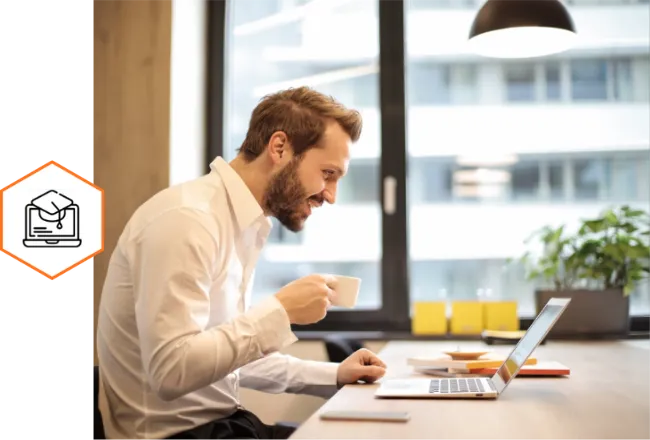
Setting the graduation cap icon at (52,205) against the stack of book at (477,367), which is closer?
the stack of book at (477,367)

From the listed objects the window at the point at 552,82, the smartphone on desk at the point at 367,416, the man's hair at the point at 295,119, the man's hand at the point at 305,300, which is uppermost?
the window at the point at 552,82

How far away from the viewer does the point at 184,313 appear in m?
1.36

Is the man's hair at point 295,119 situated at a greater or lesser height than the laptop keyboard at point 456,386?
greater

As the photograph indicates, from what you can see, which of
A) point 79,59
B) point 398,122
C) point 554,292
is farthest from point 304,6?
point 554,292

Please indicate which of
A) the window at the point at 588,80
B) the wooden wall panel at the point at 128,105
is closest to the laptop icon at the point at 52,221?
the wooden wall panel at the point at 128,105

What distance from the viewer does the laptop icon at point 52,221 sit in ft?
10.5

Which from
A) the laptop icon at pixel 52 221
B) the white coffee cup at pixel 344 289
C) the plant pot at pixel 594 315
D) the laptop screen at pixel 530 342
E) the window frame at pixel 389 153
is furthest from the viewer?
the window frame at pixel 389 153

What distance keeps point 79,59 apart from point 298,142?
4.91 ft

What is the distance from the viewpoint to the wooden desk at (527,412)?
3.61ft

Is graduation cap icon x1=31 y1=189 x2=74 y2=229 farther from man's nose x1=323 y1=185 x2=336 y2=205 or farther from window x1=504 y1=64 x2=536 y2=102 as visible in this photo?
window x1=504 y1=64 x2=536 y2=102

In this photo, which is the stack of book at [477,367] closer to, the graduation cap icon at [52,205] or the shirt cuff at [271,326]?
the shirt cuff at [271,326]

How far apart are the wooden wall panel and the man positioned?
1521 millimetres

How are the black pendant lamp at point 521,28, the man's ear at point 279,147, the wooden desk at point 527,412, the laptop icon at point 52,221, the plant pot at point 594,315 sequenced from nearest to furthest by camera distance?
the wooden desk at point 527,412, the man's ear at point 279,147, the black pendant lamp at point 521,28, the plant pot at point 594,315, the laptop icon at point 52,221

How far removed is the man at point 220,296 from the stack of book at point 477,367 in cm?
22
